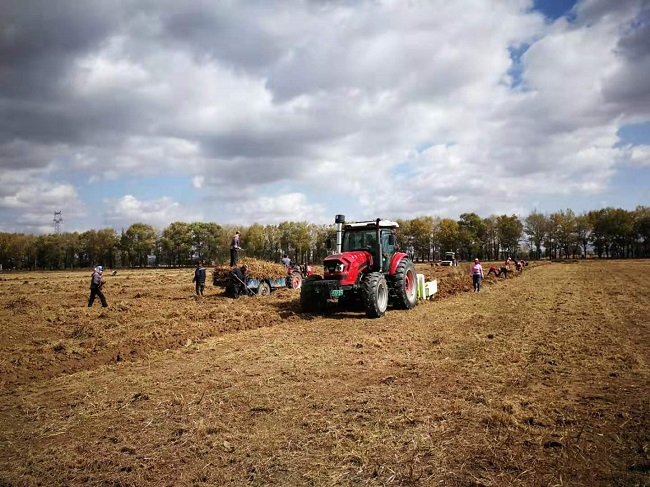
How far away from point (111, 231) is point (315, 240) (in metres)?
43.1

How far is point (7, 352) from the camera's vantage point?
30.8 ft

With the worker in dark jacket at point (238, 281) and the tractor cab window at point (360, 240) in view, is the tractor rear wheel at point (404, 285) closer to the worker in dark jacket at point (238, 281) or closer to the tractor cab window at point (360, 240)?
the tractor cab window at point (360, 240)

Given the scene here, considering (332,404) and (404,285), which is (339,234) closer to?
(404,285)

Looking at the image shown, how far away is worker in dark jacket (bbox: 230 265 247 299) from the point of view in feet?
55.6

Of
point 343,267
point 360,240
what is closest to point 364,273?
point 360,240

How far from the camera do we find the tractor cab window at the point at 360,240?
1346 centimetres

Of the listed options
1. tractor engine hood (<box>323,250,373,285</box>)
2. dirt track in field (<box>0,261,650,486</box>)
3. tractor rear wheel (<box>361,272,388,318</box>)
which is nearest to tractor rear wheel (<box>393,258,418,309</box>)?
tractor rear wheel (<box>361,272,388,318</box>)

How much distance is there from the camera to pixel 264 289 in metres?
18.0

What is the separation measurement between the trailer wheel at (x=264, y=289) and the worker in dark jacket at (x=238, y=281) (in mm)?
663

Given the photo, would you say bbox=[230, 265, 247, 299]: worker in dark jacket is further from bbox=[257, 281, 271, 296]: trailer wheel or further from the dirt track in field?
the dirt track in field

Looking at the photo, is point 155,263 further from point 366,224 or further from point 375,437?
point 375,437

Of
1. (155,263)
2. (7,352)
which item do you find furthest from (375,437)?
(155,263)

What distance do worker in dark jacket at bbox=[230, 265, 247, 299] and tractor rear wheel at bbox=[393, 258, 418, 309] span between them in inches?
246

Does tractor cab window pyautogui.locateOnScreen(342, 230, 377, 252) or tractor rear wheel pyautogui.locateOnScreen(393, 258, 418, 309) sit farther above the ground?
tractor cab window pyautogui.locateOnScreen(342, 230, 377, 252)
